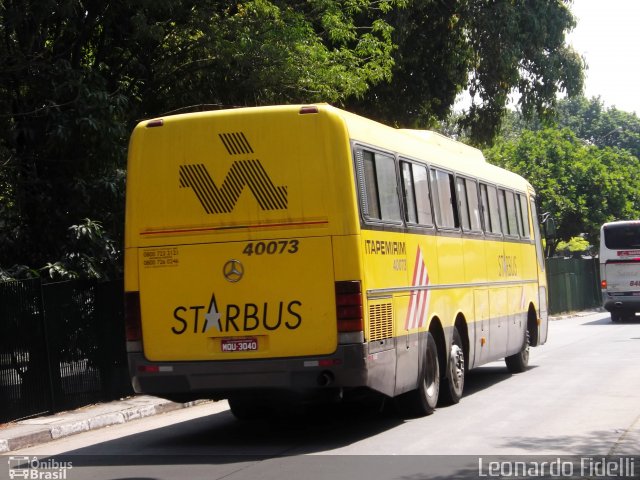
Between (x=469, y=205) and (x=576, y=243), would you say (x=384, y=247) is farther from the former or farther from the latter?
(x=576, y=243)

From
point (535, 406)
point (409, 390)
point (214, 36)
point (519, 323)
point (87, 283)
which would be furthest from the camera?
point (519, 323)

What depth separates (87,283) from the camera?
15258 mm

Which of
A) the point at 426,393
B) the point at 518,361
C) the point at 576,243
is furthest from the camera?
the point at 576,243

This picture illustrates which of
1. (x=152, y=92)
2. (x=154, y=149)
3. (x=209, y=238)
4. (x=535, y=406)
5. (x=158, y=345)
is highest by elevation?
(x=152, y=92)

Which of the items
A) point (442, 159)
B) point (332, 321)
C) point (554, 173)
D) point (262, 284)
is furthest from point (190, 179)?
point (554, 173)

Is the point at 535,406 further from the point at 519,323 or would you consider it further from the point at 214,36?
the point at 214,36

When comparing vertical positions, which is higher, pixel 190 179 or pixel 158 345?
pixel 190 179

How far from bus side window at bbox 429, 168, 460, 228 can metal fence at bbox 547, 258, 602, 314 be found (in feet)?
92.2

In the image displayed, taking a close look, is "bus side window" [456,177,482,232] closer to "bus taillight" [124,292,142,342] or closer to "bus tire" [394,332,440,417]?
"bus tire" [394,332,440,417]

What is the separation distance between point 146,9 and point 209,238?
614 centimetres

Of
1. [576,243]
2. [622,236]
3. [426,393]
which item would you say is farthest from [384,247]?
[576,243]

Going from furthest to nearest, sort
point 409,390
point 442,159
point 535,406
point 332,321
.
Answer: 1. point 442,159
2. point 535,406
3. point 409,390
4. point 332,321

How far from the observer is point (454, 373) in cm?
1362

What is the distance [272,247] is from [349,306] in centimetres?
98
